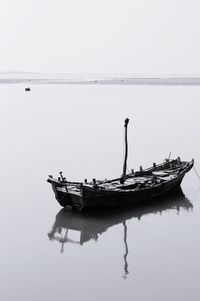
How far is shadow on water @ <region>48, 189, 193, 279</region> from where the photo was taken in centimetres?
2255

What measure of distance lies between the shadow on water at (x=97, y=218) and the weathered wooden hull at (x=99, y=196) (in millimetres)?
404

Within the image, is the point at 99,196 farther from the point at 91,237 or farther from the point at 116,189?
the point at 91,237

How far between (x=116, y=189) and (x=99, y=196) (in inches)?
54.5

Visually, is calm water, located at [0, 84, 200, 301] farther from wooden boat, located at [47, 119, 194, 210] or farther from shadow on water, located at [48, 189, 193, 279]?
wooden boat, located at [47, 119, 194, 210]

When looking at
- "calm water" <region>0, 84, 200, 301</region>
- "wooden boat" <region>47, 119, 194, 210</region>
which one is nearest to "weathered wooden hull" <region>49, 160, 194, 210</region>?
"wooden boat" <region>47, 119, 194, 210</region>

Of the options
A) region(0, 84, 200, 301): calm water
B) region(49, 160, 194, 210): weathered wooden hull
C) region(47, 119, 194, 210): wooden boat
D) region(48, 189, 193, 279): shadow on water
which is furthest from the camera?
region(47, 119, 194, 210): wooden boat

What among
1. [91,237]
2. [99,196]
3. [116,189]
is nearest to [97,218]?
[99,196]

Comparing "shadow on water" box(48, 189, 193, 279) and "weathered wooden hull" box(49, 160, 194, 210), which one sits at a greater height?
"weathered wooden hull" box(49, 160, 194, 210)

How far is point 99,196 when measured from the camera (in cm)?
2473

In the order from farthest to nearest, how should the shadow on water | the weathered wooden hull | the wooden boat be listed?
the wooden boat < the weathered wooden hull < the shadow on water

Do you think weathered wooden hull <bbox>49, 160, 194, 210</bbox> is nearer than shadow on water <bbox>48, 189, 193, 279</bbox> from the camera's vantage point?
No

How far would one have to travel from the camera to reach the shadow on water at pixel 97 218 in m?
22.6

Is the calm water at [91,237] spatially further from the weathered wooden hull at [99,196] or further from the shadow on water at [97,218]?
the weathered wooden hull at [99,196]

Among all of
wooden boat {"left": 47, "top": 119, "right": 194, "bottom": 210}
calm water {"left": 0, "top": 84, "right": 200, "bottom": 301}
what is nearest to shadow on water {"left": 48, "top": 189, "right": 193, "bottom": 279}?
calm water {"left": 0, "top": 84, "right": 200, "bottom": 301}
